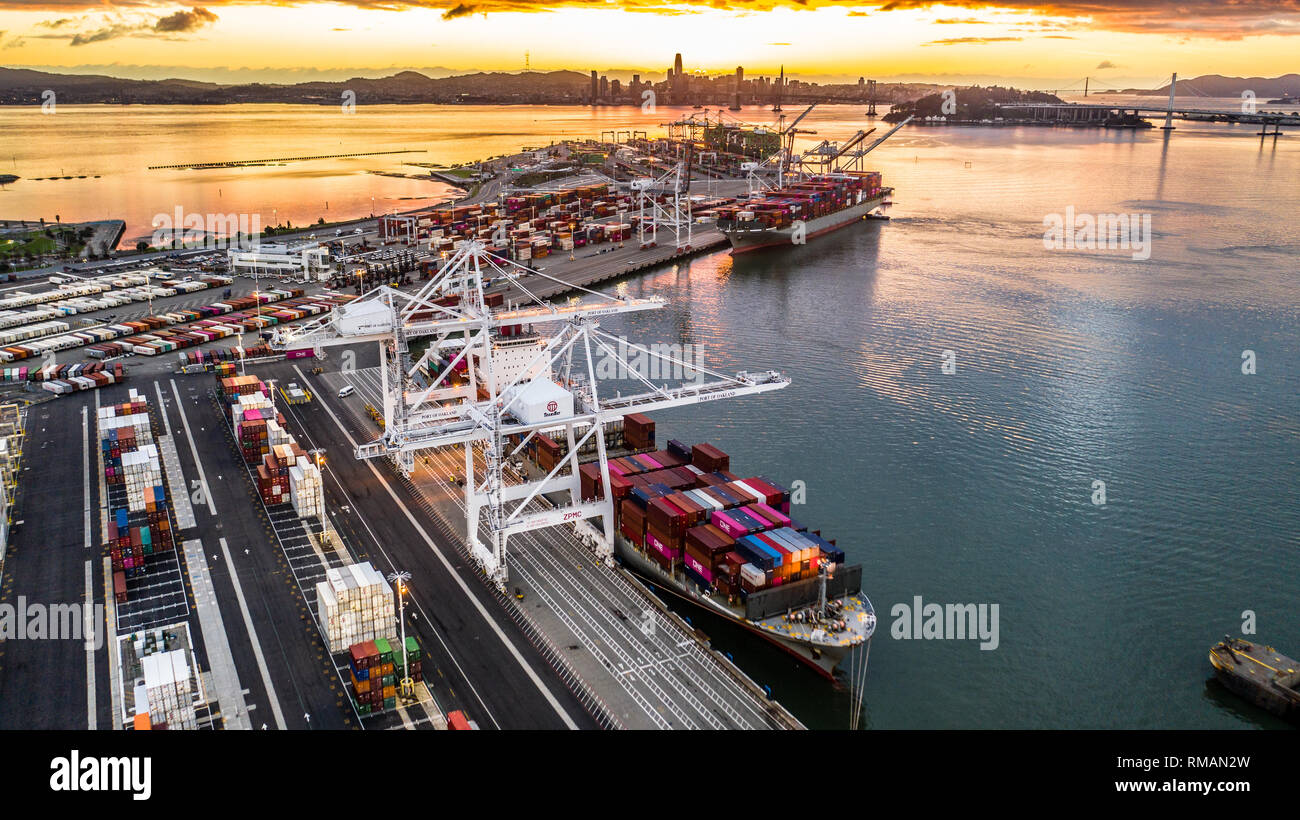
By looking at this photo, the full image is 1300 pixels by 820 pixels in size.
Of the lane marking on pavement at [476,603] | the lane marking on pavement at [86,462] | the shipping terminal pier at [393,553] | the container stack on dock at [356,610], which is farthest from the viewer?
the lane marking on pavement at [86,462]

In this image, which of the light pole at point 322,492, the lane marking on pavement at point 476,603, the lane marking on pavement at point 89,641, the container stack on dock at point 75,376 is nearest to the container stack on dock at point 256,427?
the light pole at point 322,492

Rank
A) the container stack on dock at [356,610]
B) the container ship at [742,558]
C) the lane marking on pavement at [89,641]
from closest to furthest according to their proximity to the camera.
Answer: the lane marking on pavement at [89,641] → the container stack on dock at [356,610] → the container ship at [742,558]

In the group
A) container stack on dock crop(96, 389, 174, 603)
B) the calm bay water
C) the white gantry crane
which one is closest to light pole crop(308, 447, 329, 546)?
the white gantry crane

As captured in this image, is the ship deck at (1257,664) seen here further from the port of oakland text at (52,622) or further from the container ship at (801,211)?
the container ship at (801,211)

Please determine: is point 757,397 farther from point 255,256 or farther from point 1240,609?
point 255,256
